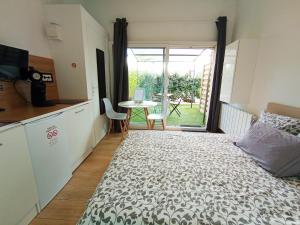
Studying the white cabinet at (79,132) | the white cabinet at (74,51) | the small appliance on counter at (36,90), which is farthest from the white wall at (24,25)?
the white cabinet at (79,132)

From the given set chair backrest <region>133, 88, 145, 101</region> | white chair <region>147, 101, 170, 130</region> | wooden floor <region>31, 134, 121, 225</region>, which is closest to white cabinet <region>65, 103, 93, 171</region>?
wooden floor <region>31, 134, 121, 225</region>

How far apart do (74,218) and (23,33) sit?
2.22 metres

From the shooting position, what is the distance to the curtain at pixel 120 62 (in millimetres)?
3137

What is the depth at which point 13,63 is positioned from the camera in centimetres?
172

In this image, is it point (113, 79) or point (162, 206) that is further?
point (113, 79)

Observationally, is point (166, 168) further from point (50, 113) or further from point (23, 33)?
point (23, 33)

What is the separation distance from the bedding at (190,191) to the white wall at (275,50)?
1.09 m

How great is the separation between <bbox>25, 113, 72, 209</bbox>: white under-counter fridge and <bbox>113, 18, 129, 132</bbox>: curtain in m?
1.74

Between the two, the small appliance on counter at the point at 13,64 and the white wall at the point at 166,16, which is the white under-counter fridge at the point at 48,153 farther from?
the white wall at the point at 166,16

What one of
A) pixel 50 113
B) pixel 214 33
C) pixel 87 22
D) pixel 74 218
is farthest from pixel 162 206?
pixel 214 33

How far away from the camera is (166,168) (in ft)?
4.15

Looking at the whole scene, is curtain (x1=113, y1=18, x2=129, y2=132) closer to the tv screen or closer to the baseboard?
the tv screen

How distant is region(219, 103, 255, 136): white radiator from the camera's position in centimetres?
241

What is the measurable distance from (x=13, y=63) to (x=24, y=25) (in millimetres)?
595
